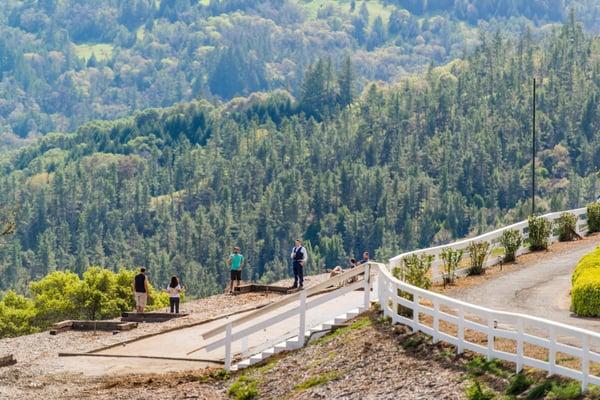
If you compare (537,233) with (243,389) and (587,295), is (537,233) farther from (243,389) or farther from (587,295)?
(243,389)

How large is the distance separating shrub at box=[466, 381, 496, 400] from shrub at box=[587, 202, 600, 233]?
21.1m

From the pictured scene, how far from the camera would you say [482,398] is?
22453 mm

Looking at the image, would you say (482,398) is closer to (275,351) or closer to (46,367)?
(275,351)

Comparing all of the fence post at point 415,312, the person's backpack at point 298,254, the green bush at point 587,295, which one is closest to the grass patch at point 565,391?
the fence post at point 415,312

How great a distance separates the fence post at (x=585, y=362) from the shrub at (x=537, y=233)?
1876cm

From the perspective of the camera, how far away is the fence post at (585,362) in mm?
20516

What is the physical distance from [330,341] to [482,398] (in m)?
7.89

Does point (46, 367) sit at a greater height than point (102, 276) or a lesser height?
greater

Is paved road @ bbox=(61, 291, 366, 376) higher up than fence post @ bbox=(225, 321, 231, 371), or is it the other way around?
fence post @ bbox=(225, 321, 231, 371)

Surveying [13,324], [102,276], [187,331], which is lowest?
[13,324]

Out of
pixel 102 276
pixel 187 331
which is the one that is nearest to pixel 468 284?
pixel 187 331

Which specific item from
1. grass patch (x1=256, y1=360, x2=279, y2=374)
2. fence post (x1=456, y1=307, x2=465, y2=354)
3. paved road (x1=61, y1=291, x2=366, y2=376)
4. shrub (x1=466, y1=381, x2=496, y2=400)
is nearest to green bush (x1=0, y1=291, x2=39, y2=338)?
paved road (x1=61, y1=291, x2=366, y2=376)

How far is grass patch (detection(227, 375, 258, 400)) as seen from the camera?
28.2 meters

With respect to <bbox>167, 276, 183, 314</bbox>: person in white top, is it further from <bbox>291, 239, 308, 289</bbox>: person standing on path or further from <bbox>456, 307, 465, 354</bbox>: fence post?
<bbox>456, 307, 465, 354</bbox>: fence post
